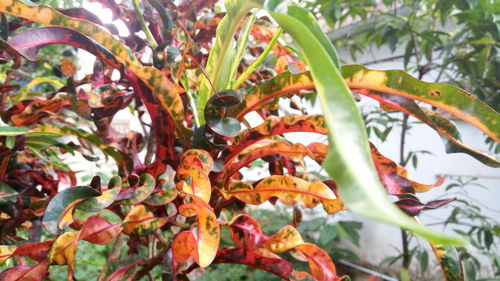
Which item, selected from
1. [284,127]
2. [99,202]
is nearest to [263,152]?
[284,127]

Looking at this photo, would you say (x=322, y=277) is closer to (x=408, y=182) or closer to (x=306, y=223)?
(x=408, y=182)

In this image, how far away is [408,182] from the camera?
245 mm

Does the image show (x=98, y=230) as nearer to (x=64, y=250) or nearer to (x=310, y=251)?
(x=64, y=250)

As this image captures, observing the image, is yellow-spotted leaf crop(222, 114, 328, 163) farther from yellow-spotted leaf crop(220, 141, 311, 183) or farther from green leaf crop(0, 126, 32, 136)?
green leaf crop(0, 126, 32, 136)

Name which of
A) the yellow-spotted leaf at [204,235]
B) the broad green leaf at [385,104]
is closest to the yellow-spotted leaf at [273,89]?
the broad green leaf at [385,104]

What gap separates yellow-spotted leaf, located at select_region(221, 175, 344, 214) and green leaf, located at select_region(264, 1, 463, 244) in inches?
6.7

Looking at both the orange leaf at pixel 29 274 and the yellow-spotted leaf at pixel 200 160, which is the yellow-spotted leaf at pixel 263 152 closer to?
the yellow-spotted leaf at pixel 200 160

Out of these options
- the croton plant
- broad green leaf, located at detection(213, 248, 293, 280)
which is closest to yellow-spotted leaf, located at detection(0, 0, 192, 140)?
the croton plant

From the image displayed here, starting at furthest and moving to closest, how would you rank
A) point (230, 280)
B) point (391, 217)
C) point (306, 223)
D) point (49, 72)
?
point (306, 223)
point (230, 280)
point (49, 72)
point (391, 217)

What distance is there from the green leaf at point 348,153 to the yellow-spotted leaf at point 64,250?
211 millimetres

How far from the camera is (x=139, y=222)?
27cm

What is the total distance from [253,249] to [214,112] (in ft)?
0.44

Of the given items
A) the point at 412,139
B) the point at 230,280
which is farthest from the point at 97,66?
the point at 412,139

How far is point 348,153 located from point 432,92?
6.5 inches
